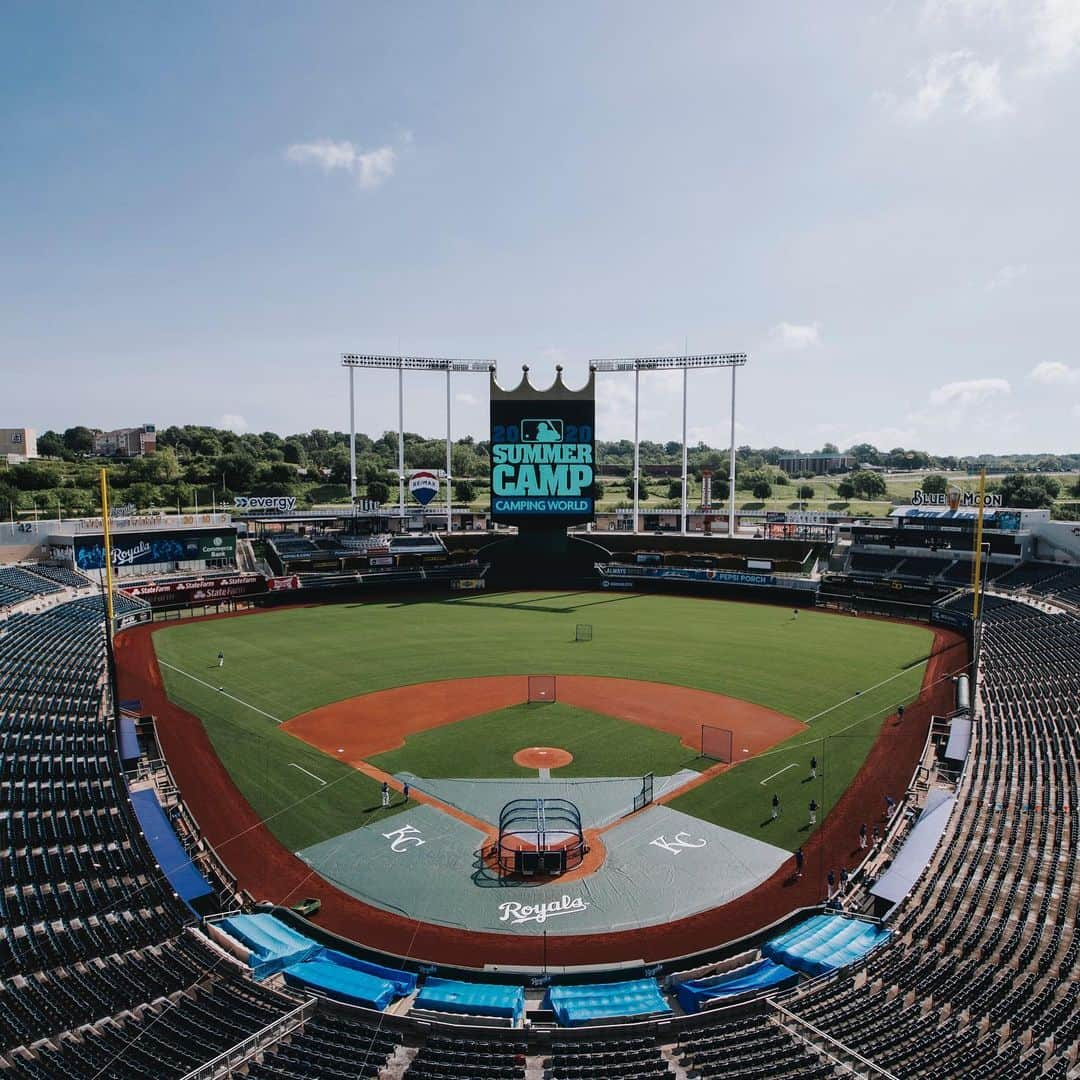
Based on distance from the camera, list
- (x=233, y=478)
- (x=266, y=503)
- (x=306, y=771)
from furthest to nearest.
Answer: (x=233, y=478) < (x=266, y=503) < (x=306, y=771)

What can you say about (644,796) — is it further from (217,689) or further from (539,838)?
(217,689)

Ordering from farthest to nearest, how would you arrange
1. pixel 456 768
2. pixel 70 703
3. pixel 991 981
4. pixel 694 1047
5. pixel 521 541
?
pixel 521 541 → pixel 70 703 → pixel 456 768 → pixel 991 981 → pixel 694 1047

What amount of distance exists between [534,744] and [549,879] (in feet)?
32.8

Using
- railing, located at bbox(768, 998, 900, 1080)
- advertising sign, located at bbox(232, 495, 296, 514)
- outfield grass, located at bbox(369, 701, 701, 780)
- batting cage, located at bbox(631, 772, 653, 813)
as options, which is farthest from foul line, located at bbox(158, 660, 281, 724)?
advertising sign, located at bbox(232, 495, 296, 514)

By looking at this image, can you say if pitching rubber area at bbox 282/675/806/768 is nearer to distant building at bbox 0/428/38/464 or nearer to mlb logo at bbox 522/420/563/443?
mlb logo at bbox 522/420/563/443

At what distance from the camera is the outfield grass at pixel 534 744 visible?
1166 inches

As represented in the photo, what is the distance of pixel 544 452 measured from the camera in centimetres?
6769

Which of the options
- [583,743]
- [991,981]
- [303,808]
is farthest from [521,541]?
[991,981]

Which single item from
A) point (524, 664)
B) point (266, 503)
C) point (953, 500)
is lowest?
point (524, 664)

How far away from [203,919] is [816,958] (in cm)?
1493

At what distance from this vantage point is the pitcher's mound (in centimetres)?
2997

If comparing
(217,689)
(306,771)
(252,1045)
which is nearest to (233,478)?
(217,689)

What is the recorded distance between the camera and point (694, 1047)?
14.1m

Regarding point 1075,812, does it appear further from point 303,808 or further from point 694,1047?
point 303,808
